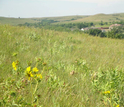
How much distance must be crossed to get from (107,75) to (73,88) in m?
0.71

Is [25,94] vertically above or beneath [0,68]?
beneath

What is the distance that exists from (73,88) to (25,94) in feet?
2.74

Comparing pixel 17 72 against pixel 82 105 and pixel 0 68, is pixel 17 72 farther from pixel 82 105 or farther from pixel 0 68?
pixel 82 105

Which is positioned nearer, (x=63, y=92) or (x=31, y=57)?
(x=63, y=92)

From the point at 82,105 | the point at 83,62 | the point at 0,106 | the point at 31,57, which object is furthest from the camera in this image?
the point at 31,57

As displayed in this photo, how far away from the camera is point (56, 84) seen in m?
2.07

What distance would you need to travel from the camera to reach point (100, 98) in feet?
6.39

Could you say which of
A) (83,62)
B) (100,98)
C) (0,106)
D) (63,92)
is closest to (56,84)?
(63,92)

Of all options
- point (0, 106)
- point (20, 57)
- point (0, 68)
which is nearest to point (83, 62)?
point (20, 57)

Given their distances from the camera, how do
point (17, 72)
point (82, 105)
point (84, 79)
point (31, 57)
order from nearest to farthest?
1. point (82, 105)
2. point (17, 72)
3. point (84, 79)
4. point (31, 57)

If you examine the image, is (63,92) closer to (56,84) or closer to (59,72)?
(56,84)

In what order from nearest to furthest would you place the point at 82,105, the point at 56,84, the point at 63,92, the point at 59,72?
the point at 82,105 → the point at 63,92 → the point at 56,84 → the point at 59,72

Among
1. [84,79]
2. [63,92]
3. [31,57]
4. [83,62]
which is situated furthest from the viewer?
[31,57]

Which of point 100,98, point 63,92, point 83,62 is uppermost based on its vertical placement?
point 83,62
